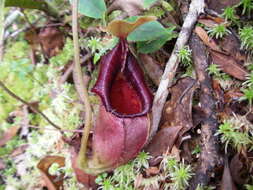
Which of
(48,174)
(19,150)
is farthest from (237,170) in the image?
(19,150)

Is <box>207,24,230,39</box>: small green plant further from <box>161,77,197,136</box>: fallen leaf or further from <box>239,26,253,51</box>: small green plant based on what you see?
<box>161,77,197,136</box>: fallen leaf

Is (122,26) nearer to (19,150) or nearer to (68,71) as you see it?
(68,71)

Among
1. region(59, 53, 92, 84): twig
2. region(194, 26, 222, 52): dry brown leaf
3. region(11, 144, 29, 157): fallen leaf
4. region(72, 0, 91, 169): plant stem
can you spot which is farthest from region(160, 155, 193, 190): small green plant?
region(11, 144, 29, 157): fallen leaf

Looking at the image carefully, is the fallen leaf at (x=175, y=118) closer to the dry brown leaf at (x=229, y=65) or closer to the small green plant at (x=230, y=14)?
the dry brown leaf at (x=229, y=65)

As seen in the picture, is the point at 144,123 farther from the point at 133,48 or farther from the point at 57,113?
the point at 57,113

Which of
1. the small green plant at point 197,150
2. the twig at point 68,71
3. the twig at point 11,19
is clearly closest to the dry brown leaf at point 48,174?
the twig at point 68,71
